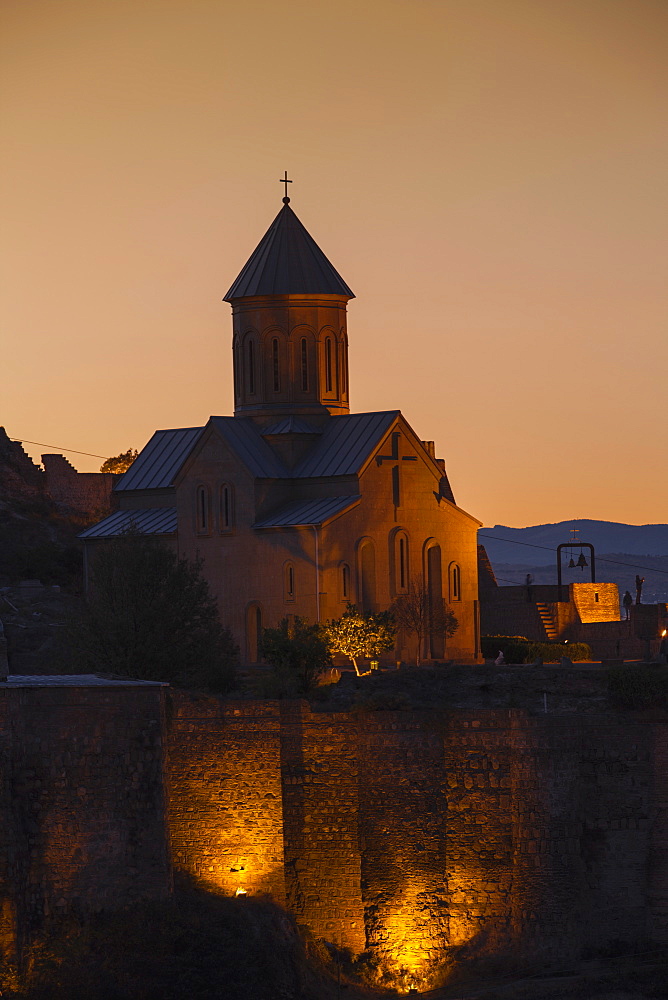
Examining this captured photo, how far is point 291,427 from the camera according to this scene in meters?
57.2

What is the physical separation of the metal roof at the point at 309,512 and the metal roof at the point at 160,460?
5.24m

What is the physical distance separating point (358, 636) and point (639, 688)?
38.0ft

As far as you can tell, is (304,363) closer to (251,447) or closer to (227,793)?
(251,447)

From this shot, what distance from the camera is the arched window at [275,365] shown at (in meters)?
58.0

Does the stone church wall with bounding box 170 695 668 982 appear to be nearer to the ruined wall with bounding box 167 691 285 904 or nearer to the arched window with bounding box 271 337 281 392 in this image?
the ruined wall with bounding box 167 691 285 904

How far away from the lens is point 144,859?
35625 millimetres

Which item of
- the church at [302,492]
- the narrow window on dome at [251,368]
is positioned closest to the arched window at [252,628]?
the church at [302,492]

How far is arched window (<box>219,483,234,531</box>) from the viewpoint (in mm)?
55781

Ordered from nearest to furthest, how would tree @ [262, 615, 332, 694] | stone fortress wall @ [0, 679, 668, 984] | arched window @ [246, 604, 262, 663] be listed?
1. stone fortress wall @ [0, 679, 668, 984]
2. tree @ [262, 615, 332, 694]
3. arched window @ [246, 604, 262, 663]

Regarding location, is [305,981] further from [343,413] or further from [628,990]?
[343,413]

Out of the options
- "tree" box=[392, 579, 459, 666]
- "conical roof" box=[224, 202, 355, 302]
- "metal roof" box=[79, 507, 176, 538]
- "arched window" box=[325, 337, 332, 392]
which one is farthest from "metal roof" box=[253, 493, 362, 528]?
"conical roof" box=[224, 202, 355, 302]

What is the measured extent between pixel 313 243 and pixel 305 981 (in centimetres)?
2719

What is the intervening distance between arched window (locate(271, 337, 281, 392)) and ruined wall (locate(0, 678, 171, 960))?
2295 cm

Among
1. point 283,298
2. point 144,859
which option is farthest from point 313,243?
point 144,859
